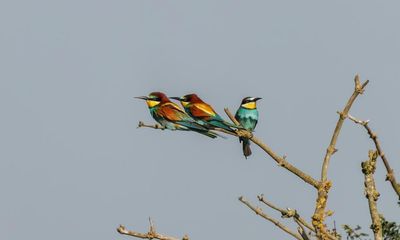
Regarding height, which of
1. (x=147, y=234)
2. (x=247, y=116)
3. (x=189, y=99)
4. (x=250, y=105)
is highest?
(x=250, y=105)

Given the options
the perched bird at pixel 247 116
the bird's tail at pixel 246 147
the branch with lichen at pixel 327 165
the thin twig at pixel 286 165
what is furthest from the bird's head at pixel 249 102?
the branch with lichen at pixel 327 165

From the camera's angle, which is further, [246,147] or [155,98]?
[246,147]

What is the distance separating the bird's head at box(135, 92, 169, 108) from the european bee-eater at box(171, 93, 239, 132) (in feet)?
0.93

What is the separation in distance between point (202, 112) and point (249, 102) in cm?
356

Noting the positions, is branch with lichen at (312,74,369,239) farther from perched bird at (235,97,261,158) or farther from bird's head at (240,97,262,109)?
bird's head at (240,97,262,109)

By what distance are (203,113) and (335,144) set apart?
720cm

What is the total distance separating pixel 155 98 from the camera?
48.2 ft

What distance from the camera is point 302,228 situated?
5961mm

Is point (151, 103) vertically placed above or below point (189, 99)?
below

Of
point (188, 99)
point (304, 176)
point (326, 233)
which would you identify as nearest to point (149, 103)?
point (188, 99)

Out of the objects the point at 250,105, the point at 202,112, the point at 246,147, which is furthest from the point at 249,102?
the point at 202,112

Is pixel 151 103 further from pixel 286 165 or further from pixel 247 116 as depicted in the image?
pixel 286 165

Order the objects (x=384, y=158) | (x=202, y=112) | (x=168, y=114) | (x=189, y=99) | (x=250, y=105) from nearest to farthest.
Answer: (x=384, y=158), (x=202, y=112), (x=168, y=114), (x=189, y=99), (x=250, y=105)

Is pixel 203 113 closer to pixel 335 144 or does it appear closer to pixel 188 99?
pixel 188 99
